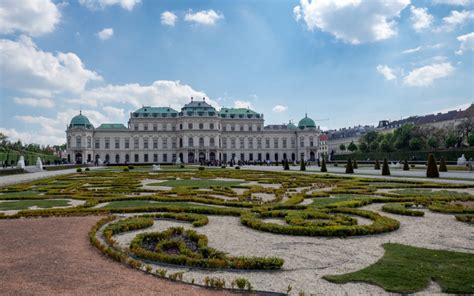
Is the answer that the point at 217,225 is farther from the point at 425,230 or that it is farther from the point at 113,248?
the point at 425,230

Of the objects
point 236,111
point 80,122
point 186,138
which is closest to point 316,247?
point 186,138

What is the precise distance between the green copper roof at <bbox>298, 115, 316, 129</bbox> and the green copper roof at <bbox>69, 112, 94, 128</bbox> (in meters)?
51.1

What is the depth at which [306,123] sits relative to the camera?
9206cm

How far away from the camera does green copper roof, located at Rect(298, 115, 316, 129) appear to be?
9162 cm

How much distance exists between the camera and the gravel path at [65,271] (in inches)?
175

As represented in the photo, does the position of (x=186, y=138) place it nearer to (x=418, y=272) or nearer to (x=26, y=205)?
(x=26, y=205)

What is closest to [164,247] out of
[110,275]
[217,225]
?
[110,275]

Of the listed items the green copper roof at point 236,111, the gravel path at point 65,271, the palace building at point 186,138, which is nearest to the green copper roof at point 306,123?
the palace building at point 186,138

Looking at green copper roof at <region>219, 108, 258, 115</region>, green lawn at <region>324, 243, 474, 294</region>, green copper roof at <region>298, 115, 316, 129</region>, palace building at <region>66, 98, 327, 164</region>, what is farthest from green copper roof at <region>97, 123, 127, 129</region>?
green lawn at <region>324, 243, 474, 294</region>

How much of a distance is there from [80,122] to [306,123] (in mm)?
54296

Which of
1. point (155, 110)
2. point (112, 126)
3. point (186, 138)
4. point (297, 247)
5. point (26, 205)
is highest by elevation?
point (155, 110)

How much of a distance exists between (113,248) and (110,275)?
1.26m

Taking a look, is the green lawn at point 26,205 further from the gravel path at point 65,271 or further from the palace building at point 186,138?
the palace building at point 186,138

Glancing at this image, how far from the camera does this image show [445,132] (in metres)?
67.8
